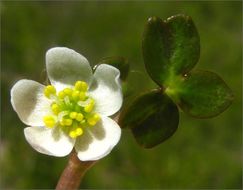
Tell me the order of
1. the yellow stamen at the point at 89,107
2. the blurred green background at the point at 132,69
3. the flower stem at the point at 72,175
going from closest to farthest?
the flower stem at the point at 72,175, the yellow stamen at the point at 89,107, the blurred green background at the point at 132,69

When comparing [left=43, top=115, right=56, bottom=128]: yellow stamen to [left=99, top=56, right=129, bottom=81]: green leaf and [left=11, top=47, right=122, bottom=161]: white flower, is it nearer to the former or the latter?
[left=11, top=47, right=122, bottom=161]: white flower

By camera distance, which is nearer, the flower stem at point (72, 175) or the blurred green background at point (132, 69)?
the flower stem at point (72, 175)

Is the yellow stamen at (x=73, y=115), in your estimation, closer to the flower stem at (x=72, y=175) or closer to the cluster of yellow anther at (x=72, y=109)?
the cluster of yellow anther at (x=72, y=109)

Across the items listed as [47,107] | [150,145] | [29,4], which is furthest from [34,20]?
[150,145]

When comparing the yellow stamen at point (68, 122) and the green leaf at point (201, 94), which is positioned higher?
the green leaf at point (201, 94)

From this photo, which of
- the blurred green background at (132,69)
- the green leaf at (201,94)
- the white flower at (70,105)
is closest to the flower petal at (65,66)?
the white flower at (70,105)

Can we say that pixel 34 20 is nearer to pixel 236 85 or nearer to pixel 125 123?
pixel 236 85

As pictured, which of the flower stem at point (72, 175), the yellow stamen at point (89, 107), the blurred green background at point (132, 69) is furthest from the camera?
the blurred green background at point (132, 69)

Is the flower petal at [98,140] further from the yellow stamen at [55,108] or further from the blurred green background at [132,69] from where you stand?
the blurred green background at [132,69]

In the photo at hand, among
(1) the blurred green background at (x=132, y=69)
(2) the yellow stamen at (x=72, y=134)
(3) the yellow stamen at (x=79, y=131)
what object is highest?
(2) the yellow stamen at (x=72, y=134)

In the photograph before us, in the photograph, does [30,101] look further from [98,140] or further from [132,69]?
[132,69]
